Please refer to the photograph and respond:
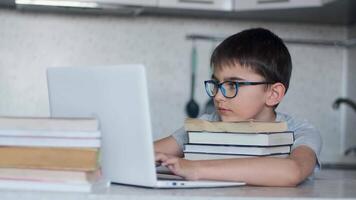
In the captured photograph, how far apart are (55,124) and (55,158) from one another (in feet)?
0.16

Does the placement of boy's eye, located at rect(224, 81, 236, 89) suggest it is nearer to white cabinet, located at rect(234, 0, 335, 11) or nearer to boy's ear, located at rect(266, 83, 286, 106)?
boy's ear, located at rect(266, 83, 286, 106)

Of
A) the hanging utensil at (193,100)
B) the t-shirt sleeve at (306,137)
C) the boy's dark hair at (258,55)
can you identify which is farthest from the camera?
the hanging utensil at (193,100)

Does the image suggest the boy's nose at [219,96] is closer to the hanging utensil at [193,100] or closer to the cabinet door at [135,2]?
the cabinet door at [135,2]

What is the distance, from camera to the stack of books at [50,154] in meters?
0.88

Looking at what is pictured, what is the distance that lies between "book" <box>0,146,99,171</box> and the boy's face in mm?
522

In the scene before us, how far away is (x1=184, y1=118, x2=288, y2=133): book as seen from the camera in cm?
109

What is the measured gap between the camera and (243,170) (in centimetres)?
107

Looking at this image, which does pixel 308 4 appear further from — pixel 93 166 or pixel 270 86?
pixel 93 166

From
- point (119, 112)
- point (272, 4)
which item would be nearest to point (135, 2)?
point (272, 4)

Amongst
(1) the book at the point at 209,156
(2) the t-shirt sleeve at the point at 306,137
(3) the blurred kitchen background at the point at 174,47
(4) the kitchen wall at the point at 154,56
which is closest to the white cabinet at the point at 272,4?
(3) the blurred kitchen background at the point at 174,47

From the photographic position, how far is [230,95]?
4.43 feet

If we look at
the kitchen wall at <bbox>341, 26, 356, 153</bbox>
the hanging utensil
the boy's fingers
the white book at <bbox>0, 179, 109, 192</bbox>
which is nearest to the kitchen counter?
the white book at <bbox>0, 179, 109, 192</bbox>

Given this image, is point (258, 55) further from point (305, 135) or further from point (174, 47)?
point (174, 47)

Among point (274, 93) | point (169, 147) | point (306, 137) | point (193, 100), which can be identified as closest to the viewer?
point (306, 137)
